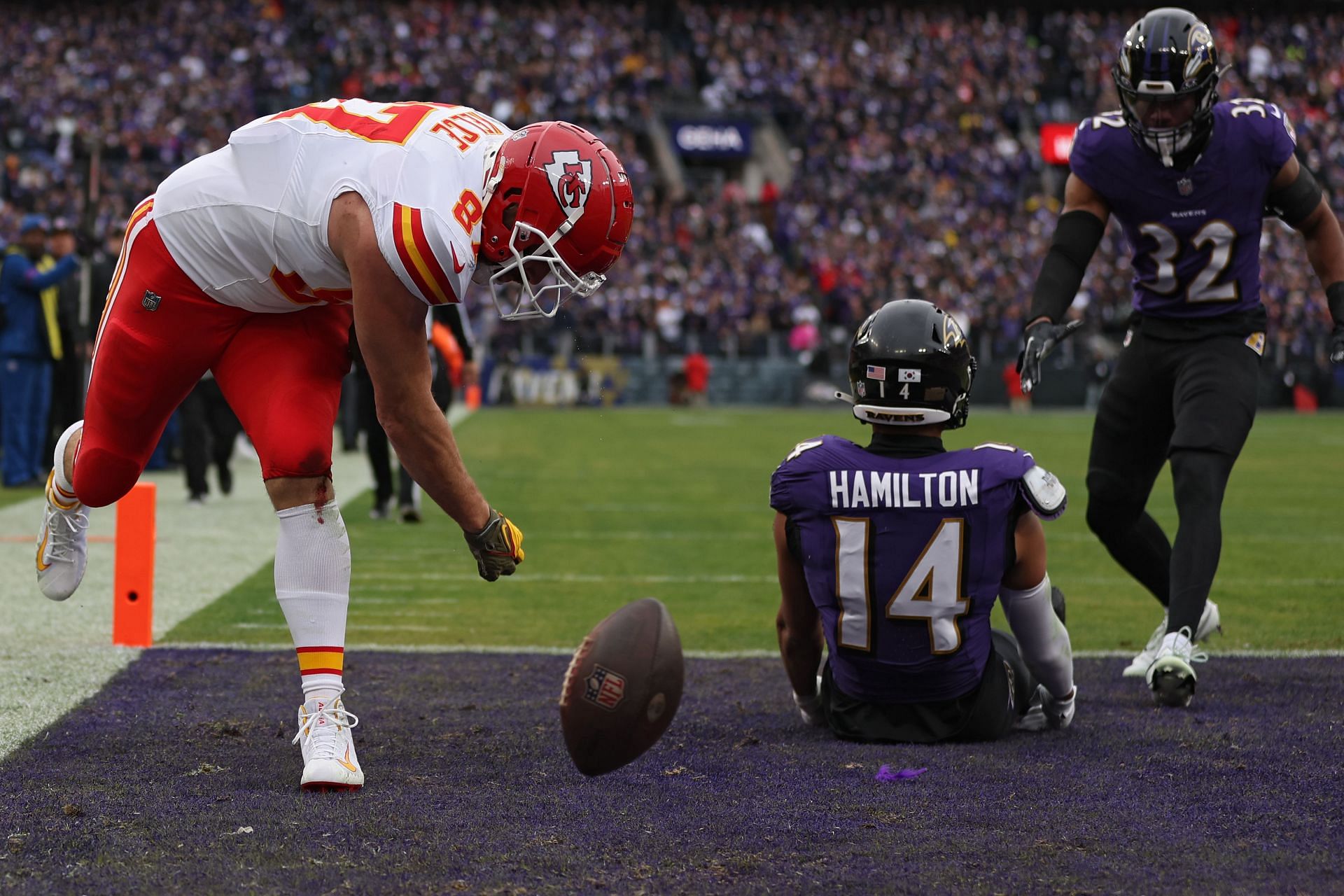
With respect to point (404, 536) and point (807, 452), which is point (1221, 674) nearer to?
point (807, 452)

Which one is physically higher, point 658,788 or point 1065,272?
point 1065,272

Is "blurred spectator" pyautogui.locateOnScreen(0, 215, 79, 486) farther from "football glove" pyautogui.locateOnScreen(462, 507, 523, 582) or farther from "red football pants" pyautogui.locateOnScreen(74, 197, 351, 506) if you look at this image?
"football glove" pyautogui.locateOnScreen(462, 507, 523, 582)

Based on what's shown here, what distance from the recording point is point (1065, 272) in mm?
4660

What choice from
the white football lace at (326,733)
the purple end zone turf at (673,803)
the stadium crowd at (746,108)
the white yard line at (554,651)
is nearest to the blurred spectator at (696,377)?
the stadium crowd at (746,108)

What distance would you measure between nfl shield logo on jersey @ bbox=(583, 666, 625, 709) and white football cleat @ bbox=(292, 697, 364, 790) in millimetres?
584

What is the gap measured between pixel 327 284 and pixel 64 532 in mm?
1305

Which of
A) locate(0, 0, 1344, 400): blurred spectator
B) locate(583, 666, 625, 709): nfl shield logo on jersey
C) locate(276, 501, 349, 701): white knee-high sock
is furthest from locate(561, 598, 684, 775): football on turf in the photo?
locate(0, 0, 1344, 400): blurred spectator

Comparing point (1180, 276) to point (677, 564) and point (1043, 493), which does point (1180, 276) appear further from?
point (677, 564)

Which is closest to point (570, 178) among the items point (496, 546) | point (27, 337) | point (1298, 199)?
point (496, 546)

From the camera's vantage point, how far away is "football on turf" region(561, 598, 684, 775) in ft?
9.84

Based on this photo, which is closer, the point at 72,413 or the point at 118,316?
the point at 118,316

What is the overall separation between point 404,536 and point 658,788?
5.54 meters

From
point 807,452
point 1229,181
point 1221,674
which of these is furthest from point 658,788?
point 1229,181

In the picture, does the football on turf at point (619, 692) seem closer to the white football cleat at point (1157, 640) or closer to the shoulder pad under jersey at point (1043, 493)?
the shoulder pad under jersey at point (1043, 493)
